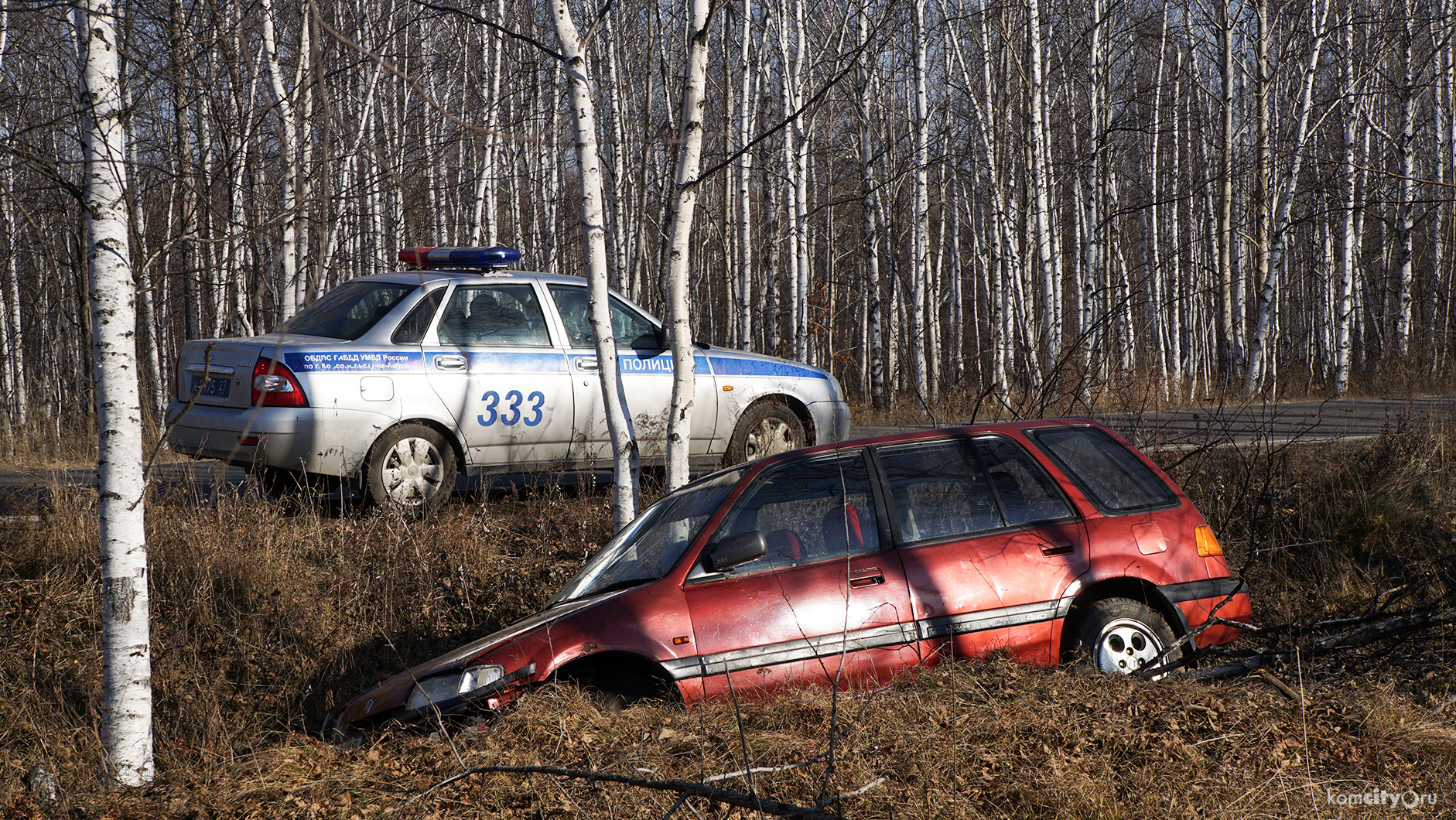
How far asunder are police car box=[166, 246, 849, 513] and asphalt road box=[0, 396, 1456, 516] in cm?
58

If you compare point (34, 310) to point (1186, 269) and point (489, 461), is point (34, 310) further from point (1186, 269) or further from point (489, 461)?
point (1186, 269)

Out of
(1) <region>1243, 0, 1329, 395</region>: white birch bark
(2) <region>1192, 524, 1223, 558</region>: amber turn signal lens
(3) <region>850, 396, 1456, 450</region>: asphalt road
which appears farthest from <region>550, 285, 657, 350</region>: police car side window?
(1) <region>1243, 0, 1329, 395</region>: white birch bark

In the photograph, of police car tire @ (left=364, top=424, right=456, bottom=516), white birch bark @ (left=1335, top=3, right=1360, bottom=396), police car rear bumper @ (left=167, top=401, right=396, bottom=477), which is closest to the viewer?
police car rear bumper @ (left=167, top=401, right=396, bottom=477)

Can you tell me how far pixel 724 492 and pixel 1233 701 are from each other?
2.24 meters

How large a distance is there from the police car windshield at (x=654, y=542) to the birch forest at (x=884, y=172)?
4082mm

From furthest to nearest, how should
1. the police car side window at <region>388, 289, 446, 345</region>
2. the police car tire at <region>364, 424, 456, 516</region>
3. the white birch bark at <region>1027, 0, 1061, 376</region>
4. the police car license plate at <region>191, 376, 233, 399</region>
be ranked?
the white birch bark at <region>1027, 0, 1061, 376</region>, the police car side window at <region>388, 289, 446, 345</region>, the police car tire at <region>364, 424, 456, 516</region>, the police car license plate at <region>191, 376, 233, 399</region>

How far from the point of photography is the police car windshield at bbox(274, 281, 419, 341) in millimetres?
6844

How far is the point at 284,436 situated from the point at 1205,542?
5.45 m

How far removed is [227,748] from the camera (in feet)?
14.5

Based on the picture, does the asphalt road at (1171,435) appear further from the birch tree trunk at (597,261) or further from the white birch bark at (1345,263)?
the white birch bark at (1345,263)

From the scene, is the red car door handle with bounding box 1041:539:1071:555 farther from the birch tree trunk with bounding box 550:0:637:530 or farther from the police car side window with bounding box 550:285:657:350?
the police car side window with bounding box 550:285:657:350

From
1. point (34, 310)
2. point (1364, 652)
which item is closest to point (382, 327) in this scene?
point (1364, 652)

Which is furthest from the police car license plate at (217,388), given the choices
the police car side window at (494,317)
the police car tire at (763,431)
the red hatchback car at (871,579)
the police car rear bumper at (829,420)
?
the police car rear bumper at (829,420)

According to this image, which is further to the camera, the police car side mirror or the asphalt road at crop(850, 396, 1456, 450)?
the asphalt road at crop(850, 396, 1456, 450)
